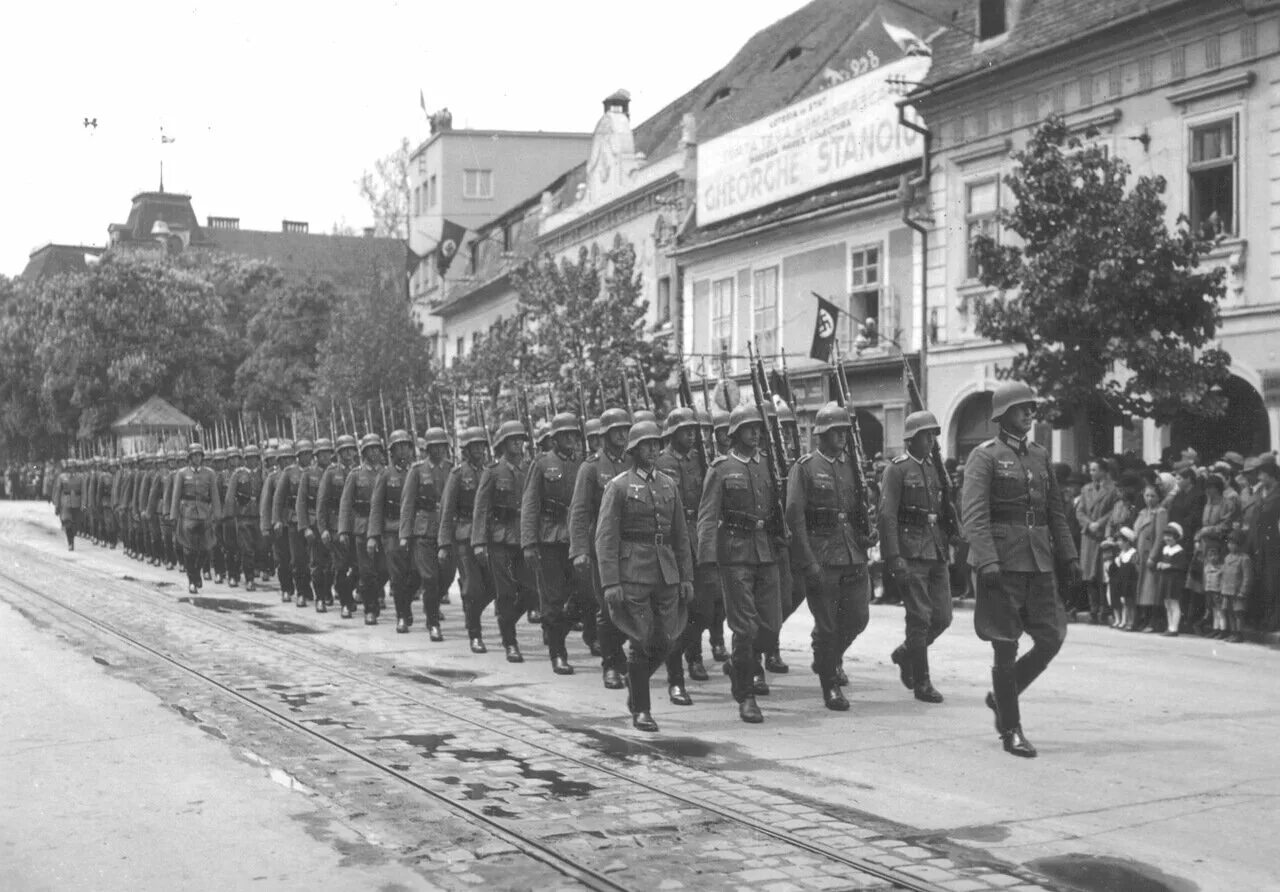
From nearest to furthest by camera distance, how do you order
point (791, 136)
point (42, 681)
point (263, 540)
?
point (42, 681) → point (263, 540) → point (791, 136)

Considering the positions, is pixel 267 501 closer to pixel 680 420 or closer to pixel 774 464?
pixel 680 420

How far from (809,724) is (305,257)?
4041 inches

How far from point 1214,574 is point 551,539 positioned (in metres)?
6.53

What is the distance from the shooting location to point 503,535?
1409 cm

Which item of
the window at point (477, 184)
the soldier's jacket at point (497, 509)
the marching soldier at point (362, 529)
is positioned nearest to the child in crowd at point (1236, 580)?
the soldier's jacket at point (497, 509)

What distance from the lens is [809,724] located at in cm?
999

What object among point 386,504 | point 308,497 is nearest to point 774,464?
point 386,504

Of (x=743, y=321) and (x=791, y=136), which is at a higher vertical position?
(x=791, y=136)

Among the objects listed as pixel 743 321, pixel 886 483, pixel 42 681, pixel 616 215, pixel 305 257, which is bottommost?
pixel 42 681

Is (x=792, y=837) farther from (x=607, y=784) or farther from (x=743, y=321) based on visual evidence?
(x=743, y=321)

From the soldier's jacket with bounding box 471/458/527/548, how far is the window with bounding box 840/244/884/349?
1531 centimetres

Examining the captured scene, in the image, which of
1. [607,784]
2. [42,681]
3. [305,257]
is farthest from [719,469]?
[305,257]

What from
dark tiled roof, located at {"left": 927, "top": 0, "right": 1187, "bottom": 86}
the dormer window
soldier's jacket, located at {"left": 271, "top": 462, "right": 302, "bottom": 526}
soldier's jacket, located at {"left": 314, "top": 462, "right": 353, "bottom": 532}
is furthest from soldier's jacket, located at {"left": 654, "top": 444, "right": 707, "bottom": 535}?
the dormer window

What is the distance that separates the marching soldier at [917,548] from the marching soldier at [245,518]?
13.6m
